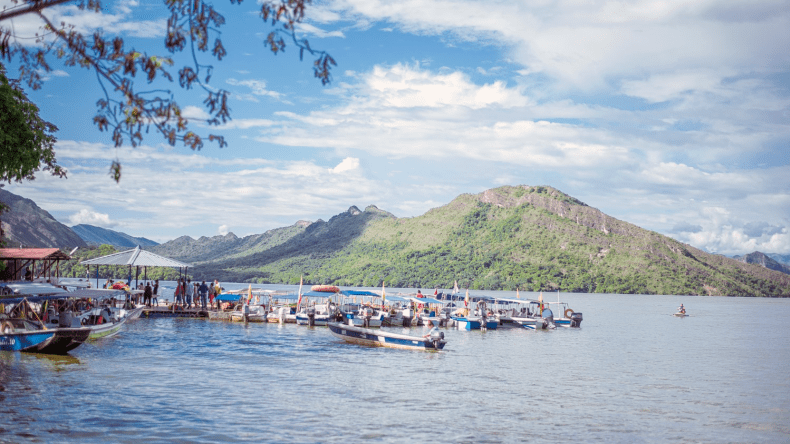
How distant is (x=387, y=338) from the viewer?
38062 millimetres

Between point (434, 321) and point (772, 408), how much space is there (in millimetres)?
36080

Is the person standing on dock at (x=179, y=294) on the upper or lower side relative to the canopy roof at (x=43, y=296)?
lower

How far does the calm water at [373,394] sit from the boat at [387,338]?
860mm

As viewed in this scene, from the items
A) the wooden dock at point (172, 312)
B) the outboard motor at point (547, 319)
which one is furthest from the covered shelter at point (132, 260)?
the outboard motor at point (547, 319)

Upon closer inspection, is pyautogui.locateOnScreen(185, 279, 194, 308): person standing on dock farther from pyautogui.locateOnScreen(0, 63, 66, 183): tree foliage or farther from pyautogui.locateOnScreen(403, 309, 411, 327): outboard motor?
pyautogui.locateOnScreen(0, 63, 66, 183): tree foliage

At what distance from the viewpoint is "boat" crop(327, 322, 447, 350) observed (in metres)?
36.6

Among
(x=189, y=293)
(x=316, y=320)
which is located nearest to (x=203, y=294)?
(x=189, y=293)

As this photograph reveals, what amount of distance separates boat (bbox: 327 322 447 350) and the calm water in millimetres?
860

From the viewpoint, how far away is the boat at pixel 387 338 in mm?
36562

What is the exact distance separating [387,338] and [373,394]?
15.1 meters

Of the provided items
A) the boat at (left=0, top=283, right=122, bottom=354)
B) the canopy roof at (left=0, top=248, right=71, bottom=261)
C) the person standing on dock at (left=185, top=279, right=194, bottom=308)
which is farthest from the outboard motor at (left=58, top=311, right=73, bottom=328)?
the person standing on dock at (left=185, top=279, right=194, bottom=308)

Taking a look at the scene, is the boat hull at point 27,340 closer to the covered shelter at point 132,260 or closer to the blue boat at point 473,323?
the covered shelter at point 132,260

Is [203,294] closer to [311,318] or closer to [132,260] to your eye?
[132,260]

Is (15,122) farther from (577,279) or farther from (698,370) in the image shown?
(577,279)
